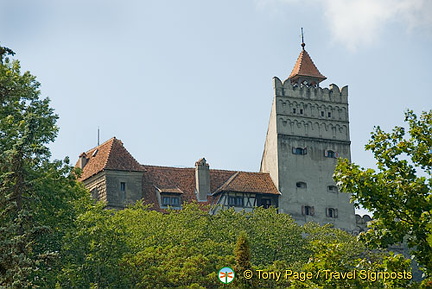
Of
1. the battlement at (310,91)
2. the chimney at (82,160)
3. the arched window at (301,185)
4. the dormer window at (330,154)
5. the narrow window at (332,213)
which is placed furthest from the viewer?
the battlement at (310,91)

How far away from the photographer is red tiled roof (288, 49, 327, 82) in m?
90.2

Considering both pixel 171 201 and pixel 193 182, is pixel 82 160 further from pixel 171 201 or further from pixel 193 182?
pixel 193 182

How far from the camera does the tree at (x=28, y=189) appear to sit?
39094 millimetres

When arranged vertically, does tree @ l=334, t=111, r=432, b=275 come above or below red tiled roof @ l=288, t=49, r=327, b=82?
below

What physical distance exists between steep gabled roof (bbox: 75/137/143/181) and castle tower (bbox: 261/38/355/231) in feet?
40.5

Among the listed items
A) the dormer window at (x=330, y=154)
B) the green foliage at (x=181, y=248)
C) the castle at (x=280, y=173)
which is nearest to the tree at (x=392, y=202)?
the green foliage at (x=181, y=248)

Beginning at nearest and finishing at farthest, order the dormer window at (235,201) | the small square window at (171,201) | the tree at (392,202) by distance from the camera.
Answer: the tree at (392,202) → the small square window at (171,201) → the dormer window at (235,201)

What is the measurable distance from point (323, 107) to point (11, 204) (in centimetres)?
5124

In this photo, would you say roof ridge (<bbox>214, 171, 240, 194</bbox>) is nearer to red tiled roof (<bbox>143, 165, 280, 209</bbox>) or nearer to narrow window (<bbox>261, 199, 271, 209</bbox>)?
red tiled roof (<bbox>143, 165, 280, 209</bbox>)

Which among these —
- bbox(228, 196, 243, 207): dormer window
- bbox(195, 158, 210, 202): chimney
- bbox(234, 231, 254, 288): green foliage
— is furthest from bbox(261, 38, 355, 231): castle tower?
bbox(234, 231, 254, 288): green foliage

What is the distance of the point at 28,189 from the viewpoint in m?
41.6

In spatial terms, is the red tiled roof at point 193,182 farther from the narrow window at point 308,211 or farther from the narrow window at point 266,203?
the narrow window at point 308,211

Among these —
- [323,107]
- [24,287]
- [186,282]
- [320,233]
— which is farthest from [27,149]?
[323,107]

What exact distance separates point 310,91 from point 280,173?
8.95 meters
